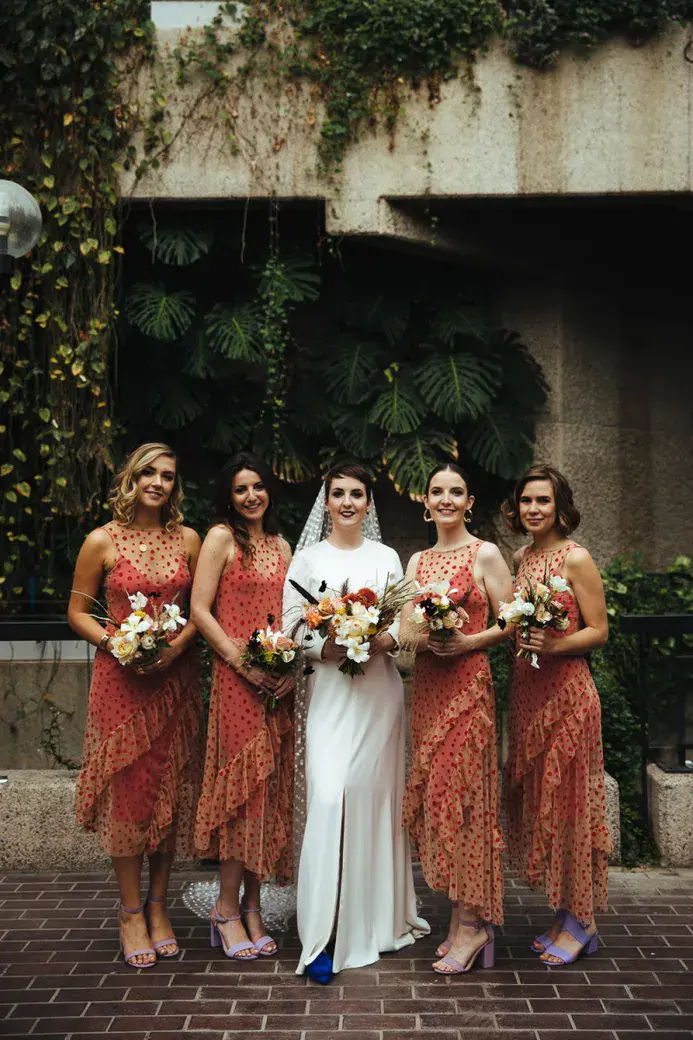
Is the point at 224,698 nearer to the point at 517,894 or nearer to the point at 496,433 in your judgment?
the point at 517,894

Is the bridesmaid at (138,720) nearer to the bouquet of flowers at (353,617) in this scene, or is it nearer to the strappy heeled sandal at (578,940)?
the bouquet of flowers at (353,617)

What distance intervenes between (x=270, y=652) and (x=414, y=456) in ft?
14.4

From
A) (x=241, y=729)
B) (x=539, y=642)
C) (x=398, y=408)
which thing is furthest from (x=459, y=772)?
(x=398, y=408)

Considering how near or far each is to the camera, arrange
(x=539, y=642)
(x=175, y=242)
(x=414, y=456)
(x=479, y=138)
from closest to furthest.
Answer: (x=539, y=642) < (x=479, y=138) < (x=175, y=242) < (x=414, y=456)

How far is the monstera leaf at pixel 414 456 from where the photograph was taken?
8.96 metres

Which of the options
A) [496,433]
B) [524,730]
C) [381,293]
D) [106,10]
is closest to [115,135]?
[106,10]

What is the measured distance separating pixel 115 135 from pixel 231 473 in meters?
4.59

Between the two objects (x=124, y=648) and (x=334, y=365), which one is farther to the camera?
(x=334, y=365)

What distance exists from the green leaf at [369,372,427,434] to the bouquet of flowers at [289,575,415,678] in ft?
13.4

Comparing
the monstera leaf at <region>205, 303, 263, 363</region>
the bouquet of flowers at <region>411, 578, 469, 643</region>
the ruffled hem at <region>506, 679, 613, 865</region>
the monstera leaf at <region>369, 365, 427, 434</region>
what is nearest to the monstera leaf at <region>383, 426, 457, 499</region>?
the monstera leaf at <region>369, 365, 427, 434</region>

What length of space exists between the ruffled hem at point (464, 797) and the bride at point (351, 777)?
0.22 metres

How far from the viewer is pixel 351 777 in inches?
196

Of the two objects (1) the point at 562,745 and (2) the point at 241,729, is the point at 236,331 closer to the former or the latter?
(2) the point at 241,729

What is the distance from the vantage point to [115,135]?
8531 mm
